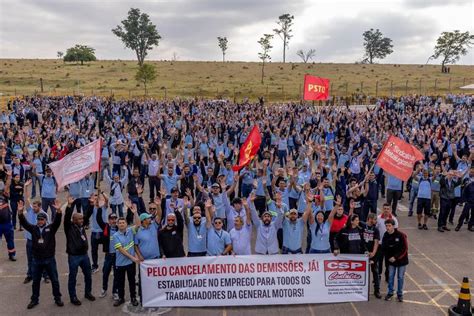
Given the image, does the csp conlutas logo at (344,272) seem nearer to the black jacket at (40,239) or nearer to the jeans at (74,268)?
the jeans at (74,268)

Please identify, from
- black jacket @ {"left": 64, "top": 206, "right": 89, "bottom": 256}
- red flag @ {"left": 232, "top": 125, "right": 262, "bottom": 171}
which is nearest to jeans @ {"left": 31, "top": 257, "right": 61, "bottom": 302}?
black jacket @ {"left": 64, "top": 206, "right": 89, "bottom": 256}

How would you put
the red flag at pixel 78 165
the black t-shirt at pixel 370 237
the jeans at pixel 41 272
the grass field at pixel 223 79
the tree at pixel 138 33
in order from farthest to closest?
1. the tree at pixel 138 33
2. the grass field at pixel 223 79
3. the red flag at pixel 78 165
4. the black t-shirt at pixel 370 237
5. the jeans at pixel 41 272

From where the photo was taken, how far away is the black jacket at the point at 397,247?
766cm

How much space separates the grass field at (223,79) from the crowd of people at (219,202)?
36.1 m

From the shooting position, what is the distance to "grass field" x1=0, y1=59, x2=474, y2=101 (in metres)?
59.3

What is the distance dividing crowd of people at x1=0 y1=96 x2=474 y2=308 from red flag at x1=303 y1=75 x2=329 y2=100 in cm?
200

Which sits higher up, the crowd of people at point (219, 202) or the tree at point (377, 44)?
the tree at point (377, 44)

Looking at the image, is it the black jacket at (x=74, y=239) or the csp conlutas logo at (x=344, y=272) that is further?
the csp conlutas logo at (x=344, y=272)

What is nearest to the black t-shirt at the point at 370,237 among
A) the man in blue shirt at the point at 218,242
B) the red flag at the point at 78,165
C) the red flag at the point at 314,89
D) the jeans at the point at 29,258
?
the man in blue shirt at the point at 218,242

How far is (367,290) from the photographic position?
779 centimetres

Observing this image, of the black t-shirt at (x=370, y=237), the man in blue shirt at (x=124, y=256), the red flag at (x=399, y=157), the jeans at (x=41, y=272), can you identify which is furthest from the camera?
the red flag at (x=399, y=157)

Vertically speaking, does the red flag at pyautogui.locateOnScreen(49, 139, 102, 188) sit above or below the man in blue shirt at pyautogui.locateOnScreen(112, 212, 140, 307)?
above

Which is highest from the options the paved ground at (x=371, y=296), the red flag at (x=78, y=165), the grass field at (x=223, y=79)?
the grass field at (x=223, y=79)

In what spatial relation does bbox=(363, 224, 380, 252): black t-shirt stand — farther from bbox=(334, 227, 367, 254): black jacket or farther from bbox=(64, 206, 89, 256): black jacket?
bbox=(64, 206, 89, 256): black jacket
